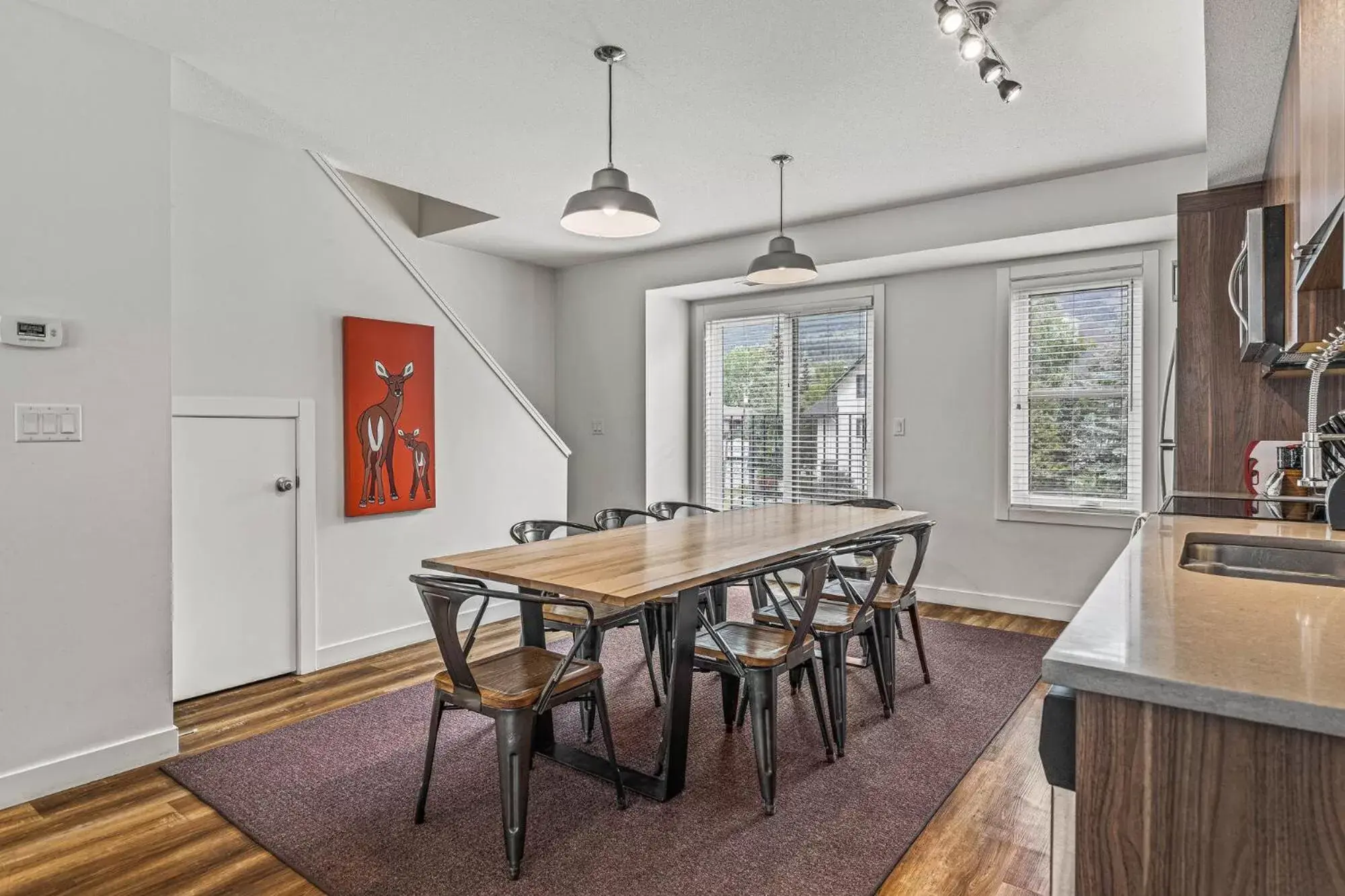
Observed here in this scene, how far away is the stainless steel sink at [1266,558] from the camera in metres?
1.81

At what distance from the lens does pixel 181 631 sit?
3164 mm

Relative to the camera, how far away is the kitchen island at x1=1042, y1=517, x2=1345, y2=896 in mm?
781

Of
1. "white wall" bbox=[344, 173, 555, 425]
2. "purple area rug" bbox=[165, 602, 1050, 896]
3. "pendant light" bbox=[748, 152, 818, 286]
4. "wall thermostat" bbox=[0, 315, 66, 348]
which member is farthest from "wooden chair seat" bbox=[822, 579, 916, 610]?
"white wall" bbox=[344, 173, 555, 425]

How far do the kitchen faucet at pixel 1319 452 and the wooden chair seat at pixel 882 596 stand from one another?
4.60 feet

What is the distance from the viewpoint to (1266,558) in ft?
6.51

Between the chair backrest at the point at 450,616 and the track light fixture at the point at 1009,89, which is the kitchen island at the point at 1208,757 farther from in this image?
the track light fixture at the point at 1009,89

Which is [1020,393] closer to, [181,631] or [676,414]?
[676,414]

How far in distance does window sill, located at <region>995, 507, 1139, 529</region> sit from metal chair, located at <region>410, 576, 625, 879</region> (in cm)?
330

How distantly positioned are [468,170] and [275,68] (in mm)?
1127

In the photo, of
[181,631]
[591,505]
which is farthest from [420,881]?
[591,505]

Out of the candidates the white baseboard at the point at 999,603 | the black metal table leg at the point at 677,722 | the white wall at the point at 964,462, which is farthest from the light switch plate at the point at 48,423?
the white baseboard at the point at 999,603

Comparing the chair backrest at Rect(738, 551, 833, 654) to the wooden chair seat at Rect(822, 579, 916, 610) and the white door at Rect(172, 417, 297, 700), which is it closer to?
the wooden chair seat at Rect(822, 579, 916, 610)

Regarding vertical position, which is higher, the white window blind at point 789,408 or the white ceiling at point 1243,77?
the white ceiling at point 1243,77

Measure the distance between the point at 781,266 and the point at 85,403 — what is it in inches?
108
